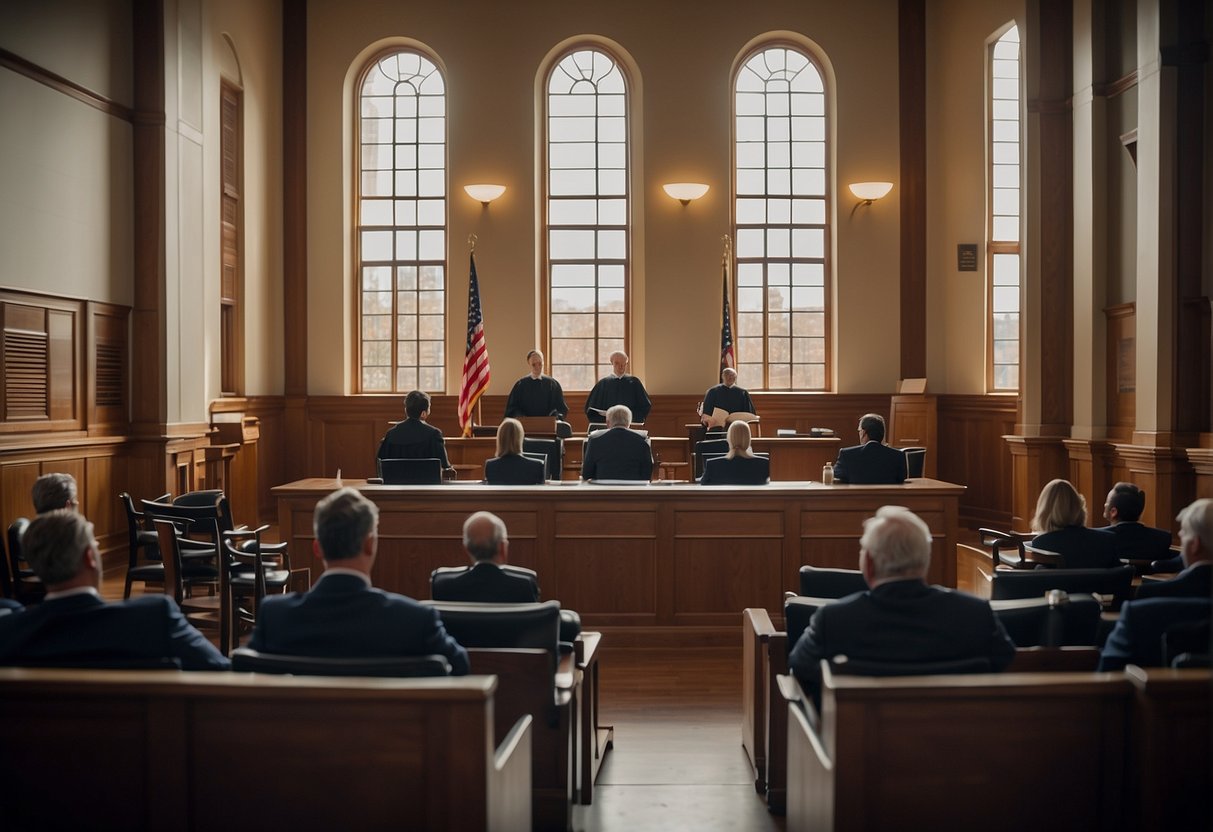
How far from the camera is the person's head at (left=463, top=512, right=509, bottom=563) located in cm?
392

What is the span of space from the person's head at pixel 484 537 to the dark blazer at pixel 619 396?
743 cm

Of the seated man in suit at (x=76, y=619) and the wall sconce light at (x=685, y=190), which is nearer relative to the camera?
the seated man in suit at (x=76, y=619)

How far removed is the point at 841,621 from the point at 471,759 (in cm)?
112

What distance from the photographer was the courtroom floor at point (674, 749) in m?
3.88

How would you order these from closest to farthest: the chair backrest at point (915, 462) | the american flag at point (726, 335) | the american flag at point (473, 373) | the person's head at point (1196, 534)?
the person's head at point (1196, 534) → the chair backrest at point (915, 462) → the american flag at point (473, 373) → the american flag at point (726, 335)

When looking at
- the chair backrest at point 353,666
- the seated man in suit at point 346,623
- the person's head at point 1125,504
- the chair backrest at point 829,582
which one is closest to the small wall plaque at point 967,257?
the person's head at point 1125,504

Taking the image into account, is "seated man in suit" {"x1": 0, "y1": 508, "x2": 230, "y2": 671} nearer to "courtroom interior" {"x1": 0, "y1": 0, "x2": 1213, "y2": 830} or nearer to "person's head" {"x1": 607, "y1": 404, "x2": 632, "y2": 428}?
"courtroom interior" {"x1": 0, "y1": 0, "x2": 1213, "y2": 830}

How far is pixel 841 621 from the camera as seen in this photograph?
9.96 ft

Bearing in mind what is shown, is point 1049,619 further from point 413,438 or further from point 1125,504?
point 413,438

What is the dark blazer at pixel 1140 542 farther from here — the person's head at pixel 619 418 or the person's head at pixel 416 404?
the person's head at pixel 416 404

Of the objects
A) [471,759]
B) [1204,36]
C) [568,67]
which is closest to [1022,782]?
[471,759]

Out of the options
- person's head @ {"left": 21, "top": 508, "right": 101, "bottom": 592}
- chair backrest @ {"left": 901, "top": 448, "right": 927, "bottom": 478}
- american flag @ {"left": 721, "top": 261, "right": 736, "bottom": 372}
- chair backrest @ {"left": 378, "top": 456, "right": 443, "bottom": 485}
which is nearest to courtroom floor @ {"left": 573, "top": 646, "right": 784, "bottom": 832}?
chair backrest @ {"left": 378, "top": 456, "right": 443, "bottom": 485}

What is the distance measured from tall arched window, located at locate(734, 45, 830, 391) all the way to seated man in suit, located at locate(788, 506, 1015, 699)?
9.89 metres

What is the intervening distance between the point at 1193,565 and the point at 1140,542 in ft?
5.42
